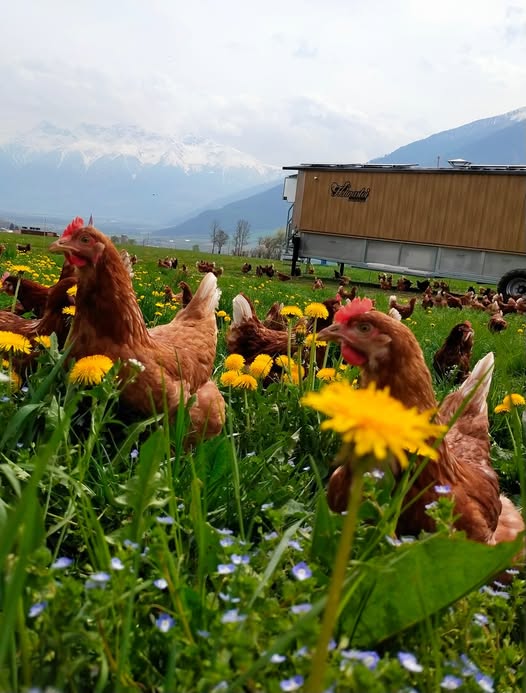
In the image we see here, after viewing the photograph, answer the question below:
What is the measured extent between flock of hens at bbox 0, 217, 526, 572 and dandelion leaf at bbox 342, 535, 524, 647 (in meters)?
0.19

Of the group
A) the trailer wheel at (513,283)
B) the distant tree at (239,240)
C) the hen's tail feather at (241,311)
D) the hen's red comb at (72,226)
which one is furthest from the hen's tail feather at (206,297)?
the distant tree at (239,240)

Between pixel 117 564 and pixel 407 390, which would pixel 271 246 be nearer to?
pixel 407 390

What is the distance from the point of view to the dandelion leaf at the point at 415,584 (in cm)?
99

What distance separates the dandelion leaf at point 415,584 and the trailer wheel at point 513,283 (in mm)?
17599

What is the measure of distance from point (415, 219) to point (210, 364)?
19812 millimetres

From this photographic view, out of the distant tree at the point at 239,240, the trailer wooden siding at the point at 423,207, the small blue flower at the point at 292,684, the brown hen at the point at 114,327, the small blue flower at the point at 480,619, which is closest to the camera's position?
the small blue flower at the point at 292,684

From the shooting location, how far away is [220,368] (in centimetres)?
366

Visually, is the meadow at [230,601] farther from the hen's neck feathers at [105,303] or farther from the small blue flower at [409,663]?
the hen's neck feathers at [105,303]

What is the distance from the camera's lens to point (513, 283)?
56.5 ft

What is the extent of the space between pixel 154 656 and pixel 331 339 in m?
1.17

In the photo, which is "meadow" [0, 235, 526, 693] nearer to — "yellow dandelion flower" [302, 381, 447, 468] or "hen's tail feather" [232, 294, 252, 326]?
"yellow dandelion flower" [302, 381, 447, 468]

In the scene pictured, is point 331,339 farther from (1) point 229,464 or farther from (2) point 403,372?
(1) point 229,464

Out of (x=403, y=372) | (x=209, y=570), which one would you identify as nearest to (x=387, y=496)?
(x=209, y=570)

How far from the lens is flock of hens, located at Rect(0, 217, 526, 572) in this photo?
5.88ft
